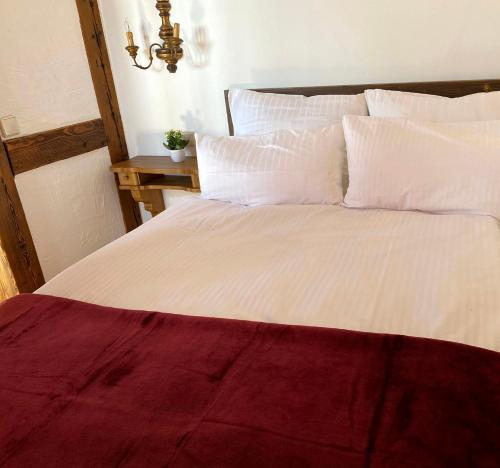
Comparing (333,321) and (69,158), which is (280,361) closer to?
(333,321)

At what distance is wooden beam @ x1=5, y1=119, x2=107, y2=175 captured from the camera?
2.28m

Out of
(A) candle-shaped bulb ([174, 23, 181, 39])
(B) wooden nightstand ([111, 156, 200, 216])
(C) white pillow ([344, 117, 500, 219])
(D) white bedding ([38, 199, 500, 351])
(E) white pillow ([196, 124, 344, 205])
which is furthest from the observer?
(B) wooden nightstand ([111, 156, 200, 216])

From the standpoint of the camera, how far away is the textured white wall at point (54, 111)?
2246 millimetres

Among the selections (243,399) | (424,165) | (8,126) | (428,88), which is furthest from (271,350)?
(8,126)

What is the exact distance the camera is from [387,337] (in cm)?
106

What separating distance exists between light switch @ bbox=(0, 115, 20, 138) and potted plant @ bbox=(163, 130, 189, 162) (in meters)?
0.75

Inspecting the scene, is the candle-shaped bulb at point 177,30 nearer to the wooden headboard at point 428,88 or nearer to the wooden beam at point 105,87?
the wooden beam at point 105,87

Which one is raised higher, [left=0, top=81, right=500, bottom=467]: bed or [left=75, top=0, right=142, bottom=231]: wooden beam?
[left=75, top=0, right=142, bottom=231]: wooden beam

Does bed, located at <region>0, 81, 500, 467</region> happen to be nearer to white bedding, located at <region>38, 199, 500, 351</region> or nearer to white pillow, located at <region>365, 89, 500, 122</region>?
white bedding, located at <region>38, 199, 500, 351</region>

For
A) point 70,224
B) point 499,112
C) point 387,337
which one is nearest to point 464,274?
point 387,337

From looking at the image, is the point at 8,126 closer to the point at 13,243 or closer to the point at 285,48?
the point at 13,243

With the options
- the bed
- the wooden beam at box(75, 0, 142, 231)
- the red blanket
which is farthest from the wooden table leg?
the red blanket

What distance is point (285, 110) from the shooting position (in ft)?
6.91

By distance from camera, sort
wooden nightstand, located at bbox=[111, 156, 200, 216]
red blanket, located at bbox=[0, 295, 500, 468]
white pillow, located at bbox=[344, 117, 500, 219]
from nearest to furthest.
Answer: red blanket, located at bbox=[0, 295, 500, 468] < white pillow, located at bbox=[344, 117, 500, 219] < wooden nightstand, located at bbox=[111, 156, 200, 216]
